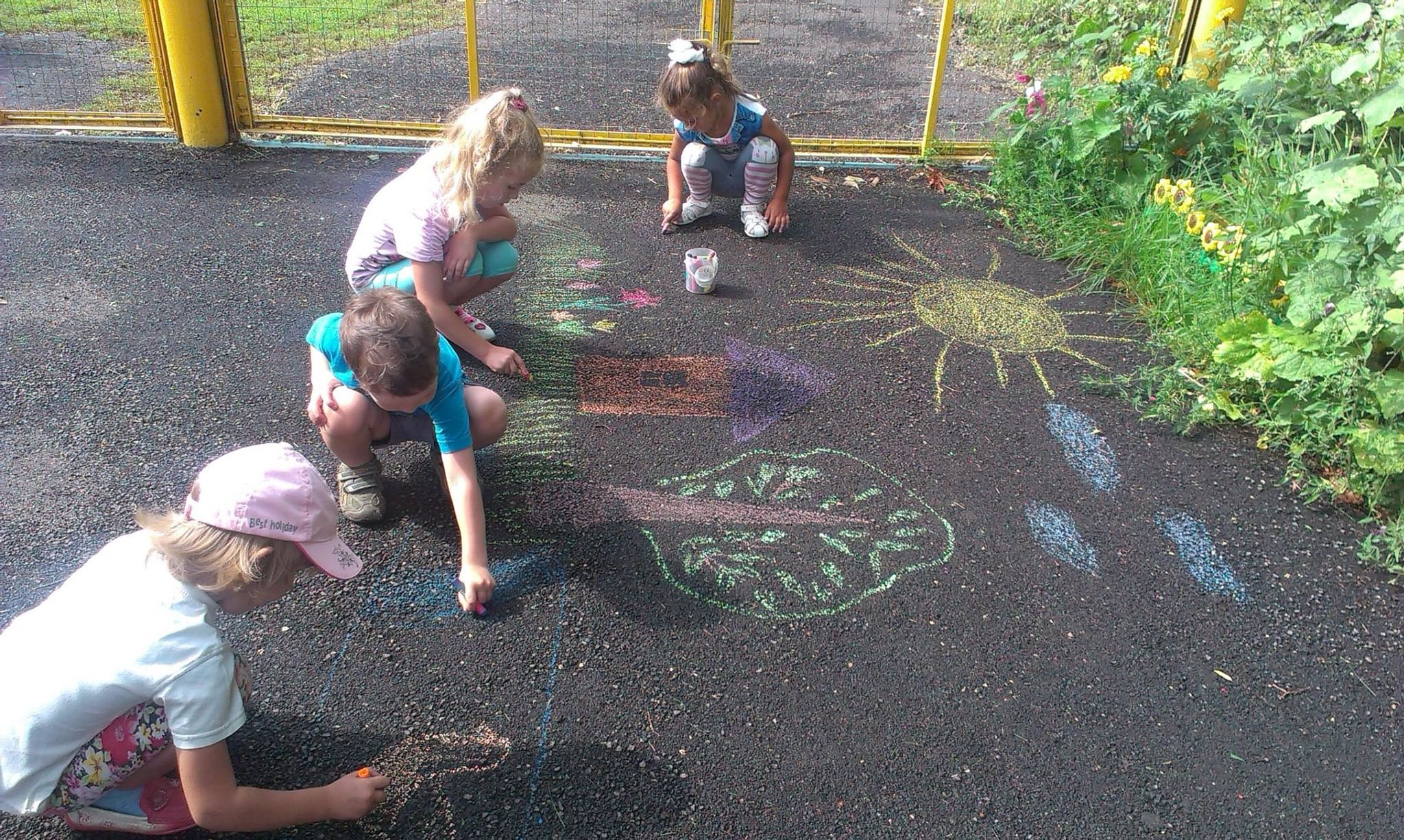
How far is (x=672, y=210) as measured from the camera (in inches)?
177

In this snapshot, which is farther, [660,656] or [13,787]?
[660,656]

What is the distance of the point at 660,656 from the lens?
2324mm

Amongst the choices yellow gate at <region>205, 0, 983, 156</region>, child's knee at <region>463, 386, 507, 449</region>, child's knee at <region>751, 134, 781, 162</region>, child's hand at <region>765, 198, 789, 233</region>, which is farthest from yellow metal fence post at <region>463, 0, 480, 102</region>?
child's knee at <region>463, 386, 507, 449</region>

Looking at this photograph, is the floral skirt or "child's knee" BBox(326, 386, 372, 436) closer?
the floral skirt

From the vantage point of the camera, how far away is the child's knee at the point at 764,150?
14.6 feet

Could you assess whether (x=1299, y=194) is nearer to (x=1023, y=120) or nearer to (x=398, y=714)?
(x=1023, y=120)

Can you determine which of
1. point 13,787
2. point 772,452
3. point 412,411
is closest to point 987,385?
point 772,452

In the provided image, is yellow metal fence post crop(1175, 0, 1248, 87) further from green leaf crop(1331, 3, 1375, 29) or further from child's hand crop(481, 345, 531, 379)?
child's hand crop(481, 345, 531, 379)

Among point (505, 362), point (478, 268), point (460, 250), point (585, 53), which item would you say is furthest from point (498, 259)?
point (585, 53)

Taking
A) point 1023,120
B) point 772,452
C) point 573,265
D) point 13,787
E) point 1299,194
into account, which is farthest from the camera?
point 1023,120

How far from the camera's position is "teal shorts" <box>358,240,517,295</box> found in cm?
311

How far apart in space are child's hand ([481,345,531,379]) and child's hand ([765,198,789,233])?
1.74 metres

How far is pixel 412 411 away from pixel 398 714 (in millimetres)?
822

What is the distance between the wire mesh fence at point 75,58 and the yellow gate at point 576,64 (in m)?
0.72
